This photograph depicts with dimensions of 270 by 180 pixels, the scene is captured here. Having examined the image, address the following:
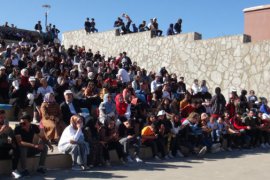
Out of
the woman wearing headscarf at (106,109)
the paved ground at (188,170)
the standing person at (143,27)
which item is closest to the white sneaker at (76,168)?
the paved ground at (188,170)

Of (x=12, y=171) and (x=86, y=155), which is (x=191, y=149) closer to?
(x=86, y=155)

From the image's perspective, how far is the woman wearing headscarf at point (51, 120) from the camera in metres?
9.95

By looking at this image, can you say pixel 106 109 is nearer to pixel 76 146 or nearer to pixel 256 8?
pixel 76 146

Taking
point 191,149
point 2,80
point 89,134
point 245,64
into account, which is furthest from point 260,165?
A: point 245,64

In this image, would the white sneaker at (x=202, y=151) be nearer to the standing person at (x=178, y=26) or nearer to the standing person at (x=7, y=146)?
the standing person at (x=7, y=146)

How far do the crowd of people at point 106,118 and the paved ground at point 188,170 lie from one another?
16.2 inches

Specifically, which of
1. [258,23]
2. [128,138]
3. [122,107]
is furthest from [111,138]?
[258,23]

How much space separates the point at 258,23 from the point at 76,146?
13.3m

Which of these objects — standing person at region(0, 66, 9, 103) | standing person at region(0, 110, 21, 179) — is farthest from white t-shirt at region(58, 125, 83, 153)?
standing person at region(0, 66, 9, 103)

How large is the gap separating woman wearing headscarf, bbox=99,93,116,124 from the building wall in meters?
10.3

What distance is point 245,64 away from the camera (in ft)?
62.0

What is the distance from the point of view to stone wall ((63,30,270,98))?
1862 centimetres

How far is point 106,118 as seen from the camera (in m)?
10.5

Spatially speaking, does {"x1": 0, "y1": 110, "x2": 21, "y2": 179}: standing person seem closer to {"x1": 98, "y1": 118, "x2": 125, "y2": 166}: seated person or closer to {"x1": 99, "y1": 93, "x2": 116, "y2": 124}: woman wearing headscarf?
{"x1": 98, "y1": 118, "x2": 125, "y2": 166}: seated person
